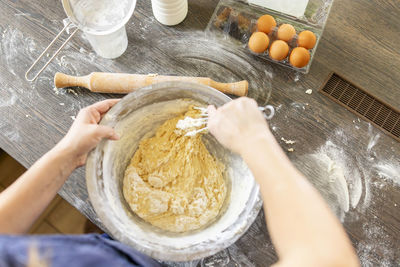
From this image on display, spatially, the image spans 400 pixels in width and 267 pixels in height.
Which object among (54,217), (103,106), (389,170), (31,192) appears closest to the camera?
(31,192)

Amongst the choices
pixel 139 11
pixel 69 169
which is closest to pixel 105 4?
pixel 139 11

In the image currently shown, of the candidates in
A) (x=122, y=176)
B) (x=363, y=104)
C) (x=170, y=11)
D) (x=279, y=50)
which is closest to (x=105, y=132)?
(x=122, y=176)

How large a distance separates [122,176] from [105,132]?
156 mm

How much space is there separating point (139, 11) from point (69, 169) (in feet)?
1.92

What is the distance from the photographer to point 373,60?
3.49ft

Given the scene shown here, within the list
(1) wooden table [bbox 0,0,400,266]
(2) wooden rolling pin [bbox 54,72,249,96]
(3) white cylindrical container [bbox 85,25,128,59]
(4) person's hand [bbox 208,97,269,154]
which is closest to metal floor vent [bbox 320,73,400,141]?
(1) wooden table [bbox 0,0,400,266]

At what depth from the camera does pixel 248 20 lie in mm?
1089

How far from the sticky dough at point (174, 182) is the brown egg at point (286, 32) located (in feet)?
1.26

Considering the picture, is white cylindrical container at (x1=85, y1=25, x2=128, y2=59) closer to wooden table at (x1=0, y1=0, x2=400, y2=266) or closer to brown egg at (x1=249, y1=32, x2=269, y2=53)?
wooden table at (x1=0, y1=0, x2=400, y2=266)

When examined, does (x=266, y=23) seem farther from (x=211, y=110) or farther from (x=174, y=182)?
(x=174, y=182)

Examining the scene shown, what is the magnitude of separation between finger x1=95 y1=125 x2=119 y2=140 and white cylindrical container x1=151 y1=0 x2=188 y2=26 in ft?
1.44

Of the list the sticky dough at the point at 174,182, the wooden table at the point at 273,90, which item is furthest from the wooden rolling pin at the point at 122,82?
the sticky dough at the point at 174,182

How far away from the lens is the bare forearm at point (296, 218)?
61 cm

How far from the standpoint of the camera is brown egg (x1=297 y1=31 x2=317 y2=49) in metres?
1.01
